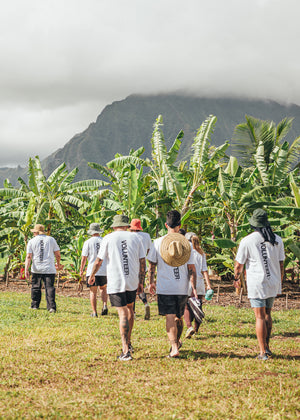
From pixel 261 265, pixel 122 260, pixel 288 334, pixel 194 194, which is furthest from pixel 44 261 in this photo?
pixel 194 194

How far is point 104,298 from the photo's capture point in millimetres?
9797

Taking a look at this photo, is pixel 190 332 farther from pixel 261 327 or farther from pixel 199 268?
pixel 261 327

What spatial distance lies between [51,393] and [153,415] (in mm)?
1256

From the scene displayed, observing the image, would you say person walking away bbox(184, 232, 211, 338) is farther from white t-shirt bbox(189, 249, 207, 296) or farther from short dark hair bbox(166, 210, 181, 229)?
short dark hair bbox(166, 210, 181, 229)

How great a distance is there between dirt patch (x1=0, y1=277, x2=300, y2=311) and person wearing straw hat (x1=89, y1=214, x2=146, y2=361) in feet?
19.6

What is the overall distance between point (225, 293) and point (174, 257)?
8838mm

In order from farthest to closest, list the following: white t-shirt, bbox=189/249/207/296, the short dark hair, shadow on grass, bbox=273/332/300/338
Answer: shadow on grass, bbox=273/332/300/338 < white t-shirt, bbox=189/249/207/296 < the short dark hair

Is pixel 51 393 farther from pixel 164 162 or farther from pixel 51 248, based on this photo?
pixel 164 162

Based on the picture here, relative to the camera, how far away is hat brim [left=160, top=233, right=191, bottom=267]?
599 cm

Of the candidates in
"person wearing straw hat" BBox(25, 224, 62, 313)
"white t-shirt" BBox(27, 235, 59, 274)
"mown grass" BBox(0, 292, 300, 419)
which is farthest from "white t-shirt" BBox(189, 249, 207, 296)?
"white t-shirt" BBox(27, 235, 59, 274)

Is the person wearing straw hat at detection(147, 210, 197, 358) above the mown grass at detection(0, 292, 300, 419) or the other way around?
above

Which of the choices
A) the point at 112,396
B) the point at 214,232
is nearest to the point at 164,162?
the point at 214,232

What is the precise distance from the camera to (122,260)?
6.06 metres

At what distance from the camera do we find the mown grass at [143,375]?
4.18 m
